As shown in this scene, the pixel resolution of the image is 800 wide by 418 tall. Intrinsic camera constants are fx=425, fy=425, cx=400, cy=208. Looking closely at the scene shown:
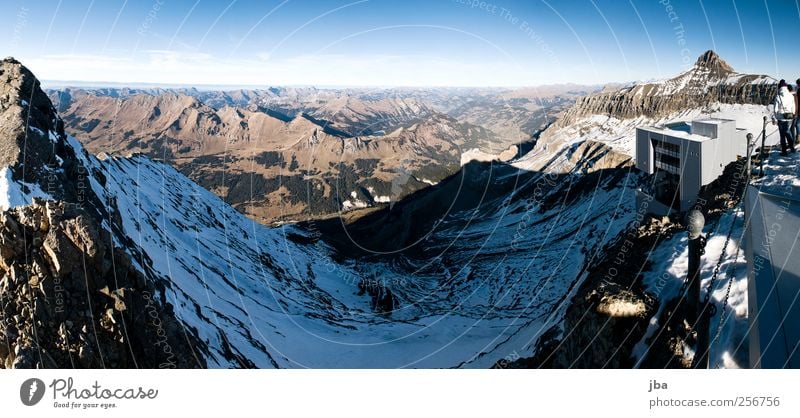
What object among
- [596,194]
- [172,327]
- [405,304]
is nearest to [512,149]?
[596,194]

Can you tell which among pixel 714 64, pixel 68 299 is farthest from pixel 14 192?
pixel 714 64

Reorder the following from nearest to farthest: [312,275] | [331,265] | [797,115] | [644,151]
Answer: [797,115], [644,151], [312,275], [331,265]

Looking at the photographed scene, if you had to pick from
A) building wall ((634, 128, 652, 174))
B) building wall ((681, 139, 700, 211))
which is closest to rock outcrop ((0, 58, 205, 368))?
building wall ((681, 139, 700, 211))

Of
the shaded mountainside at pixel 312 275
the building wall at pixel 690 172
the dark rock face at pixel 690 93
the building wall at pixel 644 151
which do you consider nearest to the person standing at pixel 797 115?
the building wall at pixel 690 172

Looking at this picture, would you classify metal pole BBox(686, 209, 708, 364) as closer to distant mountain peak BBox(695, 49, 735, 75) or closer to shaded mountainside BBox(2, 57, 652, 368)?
shaded mountainside BBox(2, 57, 652, 368)

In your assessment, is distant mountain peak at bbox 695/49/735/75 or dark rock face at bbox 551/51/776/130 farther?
distant mountain peak at bbox 695/49/735/75
